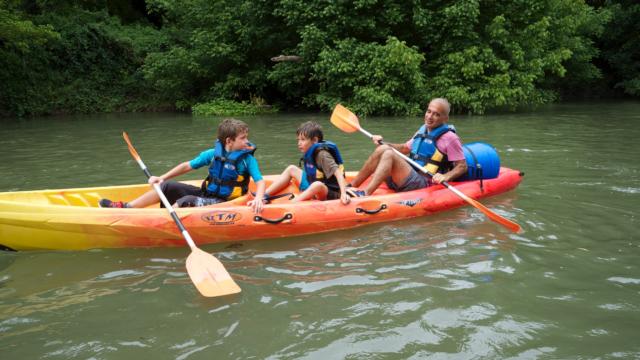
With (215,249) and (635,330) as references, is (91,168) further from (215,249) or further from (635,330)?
(635,330)

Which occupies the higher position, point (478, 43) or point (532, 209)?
point (478, 43)

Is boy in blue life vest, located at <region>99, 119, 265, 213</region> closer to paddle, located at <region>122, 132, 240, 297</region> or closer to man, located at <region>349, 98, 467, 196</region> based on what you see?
paddle, located at <region>122, 132, 240, 297</region>

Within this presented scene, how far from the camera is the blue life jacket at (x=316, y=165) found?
4105mm

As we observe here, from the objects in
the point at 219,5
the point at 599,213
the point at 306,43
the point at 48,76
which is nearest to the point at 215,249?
the point at 599,213

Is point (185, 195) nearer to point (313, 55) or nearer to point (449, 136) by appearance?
point (449, 136)

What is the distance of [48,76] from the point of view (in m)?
15.5

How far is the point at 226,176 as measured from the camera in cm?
394

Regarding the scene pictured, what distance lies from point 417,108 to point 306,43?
3.11m

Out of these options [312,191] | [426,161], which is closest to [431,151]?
[426,161]

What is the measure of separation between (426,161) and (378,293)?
194cm

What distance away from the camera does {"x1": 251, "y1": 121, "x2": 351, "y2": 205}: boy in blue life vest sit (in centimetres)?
405

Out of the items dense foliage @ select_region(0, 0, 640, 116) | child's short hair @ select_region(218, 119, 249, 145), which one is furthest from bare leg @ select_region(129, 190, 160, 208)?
dense foliage @ select_region(0, 0, 640, 116)

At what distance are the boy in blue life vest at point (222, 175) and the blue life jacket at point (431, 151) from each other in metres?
1.45

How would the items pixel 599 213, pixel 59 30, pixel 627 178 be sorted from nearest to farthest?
pixel 599 213 < pixel 627 178 < pixel 59 30
